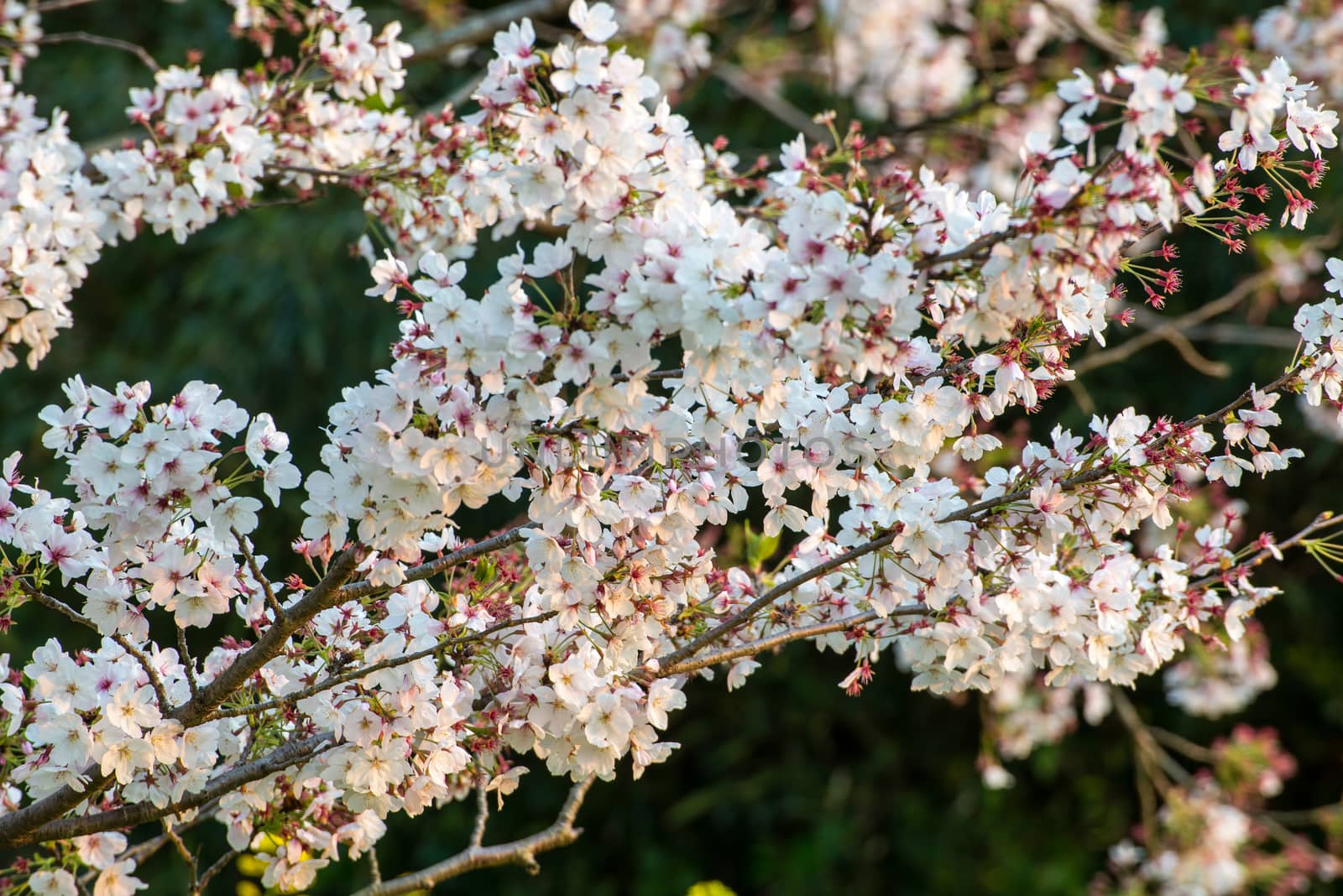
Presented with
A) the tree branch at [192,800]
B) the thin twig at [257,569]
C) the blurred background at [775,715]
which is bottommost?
the blurred background at [775,715]

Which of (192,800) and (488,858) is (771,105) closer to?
(488,858)

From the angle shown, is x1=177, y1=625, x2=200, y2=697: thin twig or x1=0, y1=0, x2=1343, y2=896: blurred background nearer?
x1=177, y1=625, x2=200, y2=697: thin twig

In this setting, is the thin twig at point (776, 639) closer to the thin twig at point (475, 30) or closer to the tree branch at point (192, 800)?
the tree branch at point (192, 800)

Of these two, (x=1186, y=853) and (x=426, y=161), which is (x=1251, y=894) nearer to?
(x=1186, y=853)

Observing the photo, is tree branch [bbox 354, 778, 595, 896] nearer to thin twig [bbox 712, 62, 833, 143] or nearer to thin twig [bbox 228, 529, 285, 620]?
thin twig [bbox 228, 529, 285, 620]

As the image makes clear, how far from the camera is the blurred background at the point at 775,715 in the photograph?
5.42m

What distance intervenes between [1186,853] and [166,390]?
4.38 m

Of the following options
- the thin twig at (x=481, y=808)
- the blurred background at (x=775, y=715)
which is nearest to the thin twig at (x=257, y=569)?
the thin twig at (x=481, y=808)

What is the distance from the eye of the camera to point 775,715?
19.5ft

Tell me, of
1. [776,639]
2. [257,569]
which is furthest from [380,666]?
[776,639]

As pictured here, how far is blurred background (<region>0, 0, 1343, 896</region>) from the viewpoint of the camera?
5.42 metres

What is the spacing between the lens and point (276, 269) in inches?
227

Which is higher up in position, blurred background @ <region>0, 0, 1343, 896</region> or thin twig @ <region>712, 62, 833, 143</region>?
thin twig @ <region>712, 62, 833, 143</region>

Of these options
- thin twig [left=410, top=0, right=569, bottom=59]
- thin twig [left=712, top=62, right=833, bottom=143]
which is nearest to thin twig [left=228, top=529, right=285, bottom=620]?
thin twig [left=410, top=0, right=569, bottom=59]
